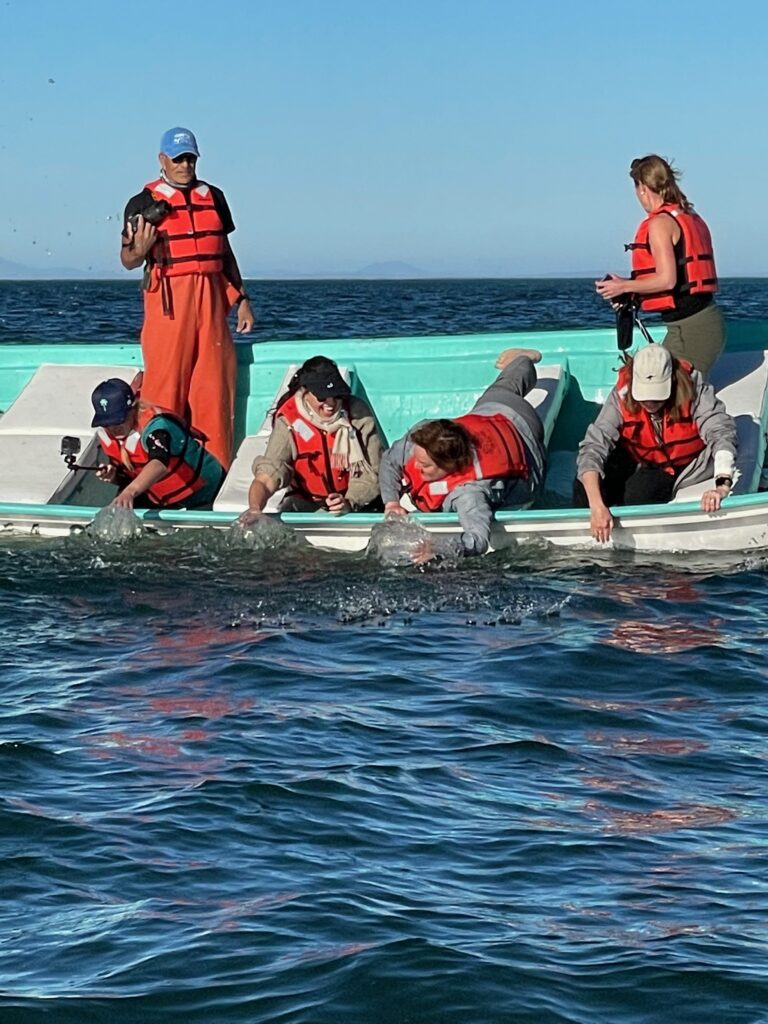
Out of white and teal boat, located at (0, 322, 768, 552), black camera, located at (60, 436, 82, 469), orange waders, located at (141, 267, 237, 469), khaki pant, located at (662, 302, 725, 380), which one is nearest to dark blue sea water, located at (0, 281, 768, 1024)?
white and teal boat, located at (0, 322, 768, 552)

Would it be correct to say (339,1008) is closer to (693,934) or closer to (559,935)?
(559,935)

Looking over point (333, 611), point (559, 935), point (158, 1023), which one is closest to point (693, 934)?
point (559, 935)

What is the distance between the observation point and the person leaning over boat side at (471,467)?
9.58 metres

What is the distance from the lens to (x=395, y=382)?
12273mm

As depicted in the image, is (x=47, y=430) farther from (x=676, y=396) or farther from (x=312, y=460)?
(x=676, y=396)

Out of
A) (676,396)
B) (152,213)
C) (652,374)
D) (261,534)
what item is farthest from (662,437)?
A: (152,213)

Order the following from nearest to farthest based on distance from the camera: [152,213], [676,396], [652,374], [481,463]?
[652,374]
[676,396]
[481,463]
[152,213]

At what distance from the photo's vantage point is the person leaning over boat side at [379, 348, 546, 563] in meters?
9.58

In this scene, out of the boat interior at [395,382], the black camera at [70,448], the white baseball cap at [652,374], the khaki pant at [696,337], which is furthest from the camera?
the boat interior at [395,382]

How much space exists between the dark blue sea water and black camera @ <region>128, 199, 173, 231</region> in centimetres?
227

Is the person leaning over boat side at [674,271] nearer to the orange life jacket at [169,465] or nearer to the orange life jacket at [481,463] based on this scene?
the orange life jacket at [481,463]

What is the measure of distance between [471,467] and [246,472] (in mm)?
1898

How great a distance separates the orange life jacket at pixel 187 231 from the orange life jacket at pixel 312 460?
4.76 ft

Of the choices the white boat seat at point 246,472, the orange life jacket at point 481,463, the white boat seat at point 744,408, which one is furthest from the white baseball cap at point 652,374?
the white boat seat at point 246,472
